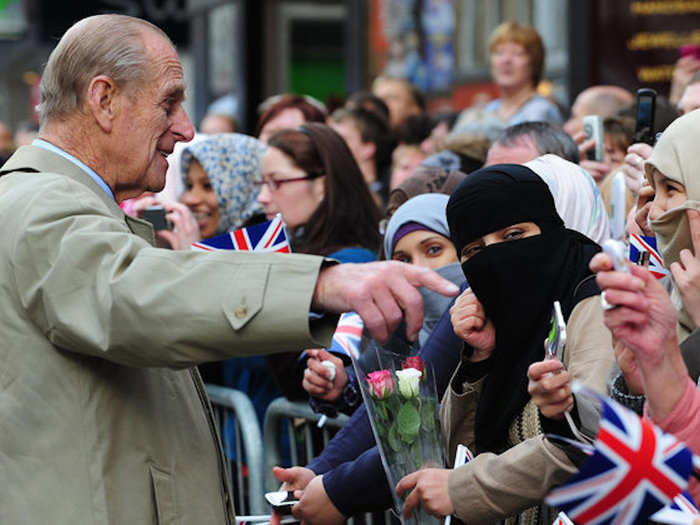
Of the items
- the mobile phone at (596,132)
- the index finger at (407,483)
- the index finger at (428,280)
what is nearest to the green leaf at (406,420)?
the index finger at (407,483)

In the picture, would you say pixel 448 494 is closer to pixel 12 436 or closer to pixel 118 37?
pixel 12 436

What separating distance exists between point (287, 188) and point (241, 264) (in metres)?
3.61

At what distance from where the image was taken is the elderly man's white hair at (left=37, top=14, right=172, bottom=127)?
309 centimetres

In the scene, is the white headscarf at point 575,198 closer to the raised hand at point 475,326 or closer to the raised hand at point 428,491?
the raised hand at point 475,326

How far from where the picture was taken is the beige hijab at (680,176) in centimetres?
342

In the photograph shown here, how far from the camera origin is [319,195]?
6.28m

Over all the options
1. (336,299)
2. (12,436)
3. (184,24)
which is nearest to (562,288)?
(336,299)

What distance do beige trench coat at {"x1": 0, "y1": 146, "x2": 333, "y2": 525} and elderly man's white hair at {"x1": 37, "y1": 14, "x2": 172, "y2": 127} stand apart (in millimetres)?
172

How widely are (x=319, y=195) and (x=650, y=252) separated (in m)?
2.73

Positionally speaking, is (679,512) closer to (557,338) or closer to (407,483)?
(557,338)

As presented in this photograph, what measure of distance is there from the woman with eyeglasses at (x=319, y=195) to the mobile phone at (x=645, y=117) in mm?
1327

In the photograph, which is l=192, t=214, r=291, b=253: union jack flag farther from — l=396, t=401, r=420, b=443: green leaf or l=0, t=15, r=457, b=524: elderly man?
l=396, t=401, r=420, b=443: green leaf

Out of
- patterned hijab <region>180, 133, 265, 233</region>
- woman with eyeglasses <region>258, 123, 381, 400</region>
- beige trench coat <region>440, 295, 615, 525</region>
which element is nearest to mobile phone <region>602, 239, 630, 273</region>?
beige trench coat <region>440, 295, 615, 525</region>

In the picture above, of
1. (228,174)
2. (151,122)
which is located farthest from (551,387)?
(228,174)
